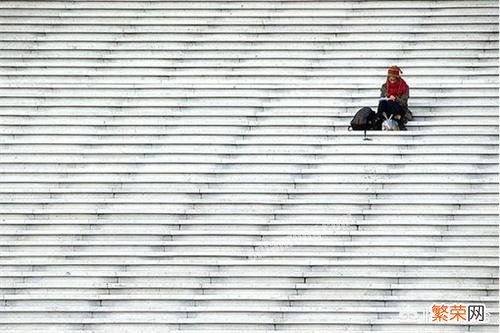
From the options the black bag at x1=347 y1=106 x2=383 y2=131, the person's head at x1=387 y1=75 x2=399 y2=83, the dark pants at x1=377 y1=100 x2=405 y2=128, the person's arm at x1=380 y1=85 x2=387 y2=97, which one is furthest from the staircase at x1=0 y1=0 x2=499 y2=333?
the person's head at x1=387 y1=75 x2=399 y2=83

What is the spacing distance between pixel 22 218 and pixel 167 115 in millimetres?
2216

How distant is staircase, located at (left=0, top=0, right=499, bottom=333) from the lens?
1669 centimetres

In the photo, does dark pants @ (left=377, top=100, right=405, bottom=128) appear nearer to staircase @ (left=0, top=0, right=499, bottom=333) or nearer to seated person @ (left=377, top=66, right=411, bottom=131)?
seated person @ (left=377, top=66, right=411, bottom=131)

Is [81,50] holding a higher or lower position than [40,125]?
higher

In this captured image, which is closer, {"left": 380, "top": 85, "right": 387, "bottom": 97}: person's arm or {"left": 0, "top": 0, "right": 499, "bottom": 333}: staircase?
{"left": 0, "top": 0, "right": 499, "bottom": 333}: staircase

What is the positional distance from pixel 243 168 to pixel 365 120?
1399mm

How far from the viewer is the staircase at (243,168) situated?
1669cm

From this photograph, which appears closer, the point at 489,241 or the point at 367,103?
the point at 489,241

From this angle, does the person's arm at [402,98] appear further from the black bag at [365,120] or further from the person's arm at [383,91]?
the black bag at [365,120]

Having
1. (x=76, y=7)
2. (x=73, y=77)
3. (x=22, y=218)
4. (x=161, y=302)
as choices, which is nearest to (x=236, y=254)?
(x=161, y=302)

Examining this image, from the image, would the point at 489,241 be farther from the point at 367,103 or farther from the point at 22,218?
the point at 22,218

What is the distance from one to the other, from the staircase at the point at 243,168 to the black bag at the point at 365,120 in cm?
13

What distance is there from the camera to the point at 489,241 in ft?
55.7

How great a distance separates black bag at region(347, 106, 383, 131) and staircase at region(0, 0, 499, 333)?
0.13 m
